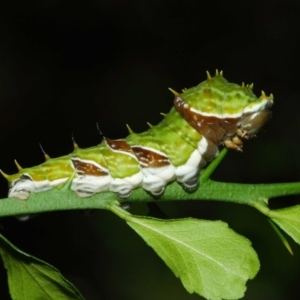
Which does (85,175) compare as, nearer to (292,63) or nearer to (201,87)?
(201,87)

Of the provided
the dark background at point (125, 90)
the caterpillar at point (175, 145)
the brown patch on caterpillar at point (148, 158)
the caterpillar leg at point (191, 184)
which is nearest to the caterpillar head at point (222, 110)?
the caterpillar at point (175, 145)

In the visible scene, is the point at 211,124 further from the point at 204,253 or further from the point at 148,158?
the point at 204,253

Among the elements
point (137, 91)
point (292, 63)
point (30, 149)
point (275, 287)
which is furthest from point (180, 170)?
point (292, 63)

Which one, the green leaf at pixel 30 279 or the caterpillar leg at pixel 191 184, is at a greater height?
the caterpillar leg at pixel 191 184

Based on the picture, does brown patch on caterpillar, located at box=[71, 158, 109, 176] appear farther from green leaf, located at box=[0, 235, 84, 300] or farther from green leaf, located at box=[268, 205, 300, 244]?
green leaf, located at box=[268, 205, 300, 244]

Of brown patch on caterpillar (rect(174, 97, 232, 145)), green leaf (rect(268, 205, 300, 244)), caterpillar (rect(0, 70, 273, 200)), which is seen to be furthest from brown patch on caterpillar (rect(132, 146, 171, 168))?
green leaf (rect(268, 205, 300, 244))

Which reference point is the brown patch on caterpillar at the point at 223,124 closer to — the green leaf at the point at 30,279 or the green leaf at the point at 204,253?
the green leaf at the point at 204,253

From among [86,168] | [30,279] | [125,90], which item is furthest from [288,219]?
[125,90]
